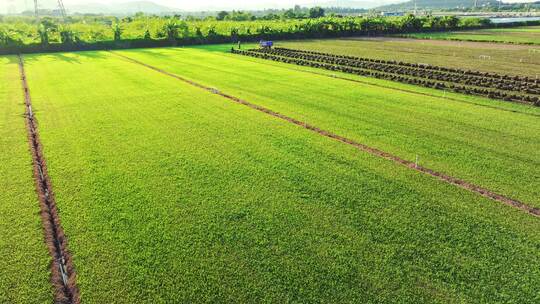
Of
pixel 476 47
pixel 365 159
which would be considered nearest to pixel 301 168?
pixel 365 159

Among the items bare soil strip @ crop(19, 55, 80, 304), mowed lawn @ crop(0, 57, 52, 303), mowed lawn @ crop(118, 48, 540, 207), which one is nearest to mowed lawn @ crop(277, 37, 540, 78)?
mowed lawn @ crop(118, 48, 540, 207)

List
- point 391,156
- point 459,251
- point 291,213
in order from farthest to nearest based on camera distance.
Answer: point 391,156 < point 291,213 < point 459,251

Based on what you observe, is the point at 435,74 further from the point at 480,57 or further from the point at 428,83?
the point at 480,57

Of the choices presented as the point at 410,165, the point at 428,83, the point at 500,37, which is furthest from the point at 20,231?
the point at 500,37

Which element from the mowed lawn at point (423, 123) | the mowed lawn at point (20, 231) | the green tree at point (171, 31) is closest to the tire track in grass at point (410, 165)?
the mowed lawn at point (423, 123)

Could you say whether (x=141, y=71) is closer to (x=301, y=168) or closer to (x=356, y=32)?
(x=301, y=168)
